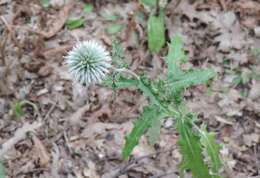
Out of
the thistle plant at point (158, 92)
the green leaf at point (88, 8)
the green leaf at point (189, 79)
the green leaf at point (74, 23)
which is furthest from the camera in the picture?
the green leaf at point (88, 8)

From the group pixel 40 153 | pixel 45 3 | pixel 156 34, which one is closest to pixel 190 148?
pixel 40 153

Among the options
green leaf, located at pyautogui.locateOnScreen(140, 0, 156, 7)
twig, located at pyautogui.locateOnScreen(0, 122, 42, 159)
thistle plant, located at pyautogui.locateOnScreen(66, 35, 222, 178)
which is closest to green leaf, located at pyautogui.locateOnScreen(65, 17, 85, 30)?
green leaf, located at pyautogui.locateOnScreen(140, 0, 156, 7)

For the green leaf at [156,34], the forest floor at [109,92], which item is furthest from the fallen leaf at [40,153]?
the green leaf at [156,34]

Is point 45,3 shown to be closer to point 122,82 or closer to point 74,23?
point 74,23

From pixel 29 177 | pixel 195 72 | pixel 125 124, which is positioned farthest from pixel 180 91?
pixel 29 177

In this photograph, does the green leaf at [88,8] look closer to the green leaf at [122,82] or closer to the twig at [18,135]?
the twig at [18,135]

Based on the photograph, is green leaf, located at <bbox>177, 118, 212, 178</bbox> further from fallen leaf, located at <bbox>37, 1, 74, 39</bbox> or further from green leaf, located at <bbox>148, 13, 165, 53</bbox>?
fallen leaf, located at <bbox>37, 1, 74, 39</bbox>
